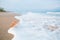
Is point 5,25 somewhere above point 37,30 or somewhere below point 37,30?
above

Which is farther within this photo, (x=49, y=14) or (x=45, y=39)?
(x=49, y=14)

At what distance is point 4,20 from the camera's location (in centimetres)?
174

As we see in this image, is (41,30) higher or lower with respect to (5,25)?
lower

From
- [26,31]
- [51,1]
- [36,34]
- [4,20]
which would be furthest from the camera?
Result: [4,20]

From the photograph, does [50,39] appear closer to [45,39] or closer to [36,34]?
[45,39]

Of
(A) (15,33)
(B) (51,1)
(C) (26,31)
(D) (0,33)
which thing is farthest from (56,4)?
(D) (0,33)

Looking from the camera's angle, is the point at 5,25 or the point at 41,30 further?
the point at 5,25

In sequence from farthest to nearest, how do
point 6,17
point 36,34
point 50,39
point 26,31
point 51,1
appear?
1. point 6,17
2. point 51,1
3. point 26,31
4. point 36,34
5. point 50,39

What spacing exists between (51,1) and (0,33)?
636 millimetres

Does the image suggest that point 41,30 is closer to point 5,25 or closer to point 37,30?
point 37,30

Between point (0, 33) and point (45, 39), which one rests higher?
point (0, 33)

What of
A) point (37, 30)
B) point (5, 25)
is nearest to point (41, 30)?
point (37, 30)

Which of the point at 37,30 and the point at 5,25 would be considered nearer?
the point at 37,30

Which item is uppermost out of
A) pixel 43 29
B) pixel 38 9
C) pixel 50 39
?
pixel 38 9
